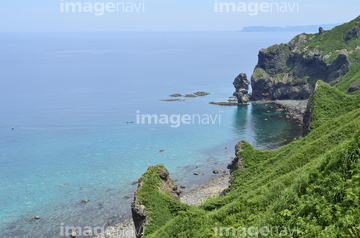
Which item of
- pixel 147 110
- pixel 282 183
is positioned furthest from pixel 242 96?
pixel 282 183

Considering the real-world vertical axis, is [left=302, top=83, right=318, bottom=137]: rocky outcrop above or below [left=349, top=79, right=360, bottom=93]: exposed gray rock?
below

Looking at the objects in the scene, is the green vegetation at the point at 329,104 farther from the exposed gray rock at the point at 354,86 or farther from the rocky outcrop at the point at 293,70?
the rocky outcrop at the point at 293,70

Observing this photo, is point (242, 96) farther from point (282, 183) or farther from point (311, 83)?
point (282, 183)

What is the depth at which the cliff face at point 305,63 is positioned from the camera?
127 metres

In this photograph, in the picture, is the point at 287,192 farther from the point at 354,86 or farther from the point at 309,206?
the point at 354,86

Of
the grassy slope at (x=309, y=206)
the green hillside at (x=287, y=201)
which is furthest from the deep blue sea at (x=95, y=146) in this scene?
the grassy slope at (x=309, y=206)
